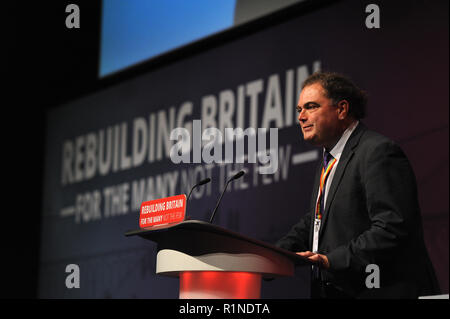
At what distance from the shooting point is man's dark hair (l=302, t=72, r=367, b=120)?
8.51ft

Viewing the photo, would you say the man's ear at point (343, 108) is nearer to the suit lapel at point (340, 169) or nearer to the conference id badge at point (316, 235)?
the suit lapel at point (340, 169)

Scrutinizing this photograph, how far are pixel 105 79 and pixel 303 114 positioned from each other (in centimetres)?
390

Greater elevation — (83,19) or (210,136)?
(83,19)

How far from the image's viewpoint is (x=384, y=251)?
2191mm

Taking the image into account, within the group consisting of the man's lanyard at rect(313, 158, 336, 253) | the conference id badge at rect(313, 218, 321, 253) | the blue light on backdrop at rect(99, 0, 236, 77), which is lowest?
the conference id badge at rect(313, 218, 321, 253)

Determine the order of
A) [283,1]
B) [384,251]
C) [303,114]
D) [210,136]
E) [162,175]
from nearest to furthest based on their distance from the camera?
[384,251] < [303,114] < [283,1] < [210,136] < [162,175]

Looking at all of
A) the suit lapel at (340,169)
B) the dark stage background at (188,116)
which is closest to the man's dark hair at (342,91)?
the suit lapel at (340,169)

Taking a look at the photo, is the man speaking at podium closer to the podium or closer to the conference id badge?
the conference id badge

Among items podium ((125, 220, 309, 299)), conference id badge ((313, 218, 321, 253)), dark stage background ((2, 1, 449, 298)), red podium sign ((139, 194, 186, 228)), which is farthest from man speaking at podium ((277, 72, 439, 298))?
dark stage background ((2, 1, 449, 298))

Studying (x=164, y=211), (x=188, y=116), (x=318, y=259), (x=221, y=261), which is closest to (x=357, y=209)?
(x=318, y=259)

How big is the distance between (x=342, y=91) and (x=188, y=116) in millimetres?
2755

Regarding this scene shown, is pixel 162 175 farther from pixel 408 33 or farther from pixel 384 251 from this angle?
pixel 384 251

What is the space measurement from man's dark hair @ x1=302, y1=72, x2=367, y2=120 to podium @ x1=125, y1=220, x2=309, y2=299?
737 mm

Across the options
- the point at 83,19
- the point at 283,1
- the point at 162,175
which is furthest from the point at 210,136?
the point at 83,19
